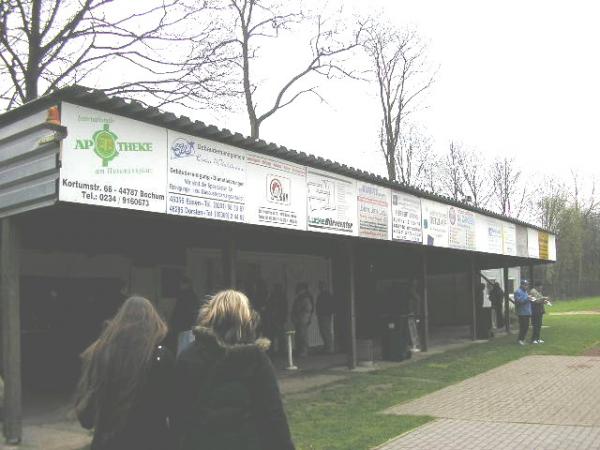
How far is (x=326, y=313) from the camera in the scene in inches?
631

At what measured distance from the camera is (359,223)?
12.3 metres

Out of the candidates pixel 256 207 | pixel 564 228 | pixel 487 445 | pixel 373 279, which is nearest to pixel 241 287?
pixel 256 207

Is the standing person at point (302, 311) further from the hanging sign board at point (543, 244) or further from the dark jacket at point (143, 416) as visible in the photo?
the hanging sign board at point (543, 244)

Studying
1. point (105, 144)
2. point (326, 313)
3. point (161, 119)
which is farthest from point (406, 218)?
point (105, 144)

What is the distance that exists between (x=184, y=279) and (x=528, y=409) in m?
5.32

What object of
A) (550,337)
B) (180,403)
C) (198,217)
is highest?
(198,217)

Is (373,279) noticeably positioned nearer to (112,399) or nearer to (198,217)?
(198,217)

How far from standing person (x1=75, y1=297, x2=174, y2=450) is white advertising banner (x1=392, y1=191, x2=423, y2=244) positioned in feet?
35.8

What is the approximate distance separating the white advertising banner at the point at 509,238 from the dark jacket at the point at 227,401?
18.6 m

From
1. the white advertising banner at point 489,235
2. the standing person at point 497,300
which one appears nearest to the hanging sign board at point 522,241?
the standing person at point 497,300

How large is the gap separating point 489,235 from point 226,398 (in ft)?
57.2

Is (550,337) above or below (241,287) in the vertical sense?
below

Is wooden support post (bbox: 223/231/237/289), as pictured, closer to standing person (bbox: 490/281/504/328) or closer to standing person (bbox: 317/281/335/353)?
standing person (bbox: 317/281/335/353)

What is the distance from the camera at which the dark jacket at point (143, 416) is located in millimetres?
3041
